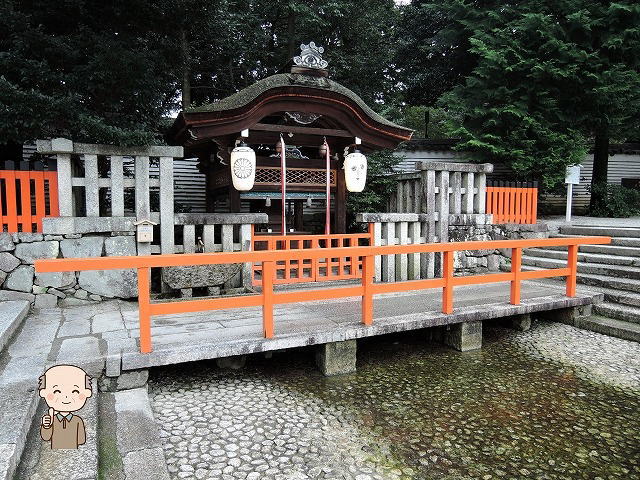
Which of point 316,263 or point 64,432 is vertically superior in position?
point 316,263

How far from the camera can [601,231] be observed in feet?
32.2

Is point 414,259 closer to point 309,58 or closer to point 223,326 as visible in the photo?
point 309,58

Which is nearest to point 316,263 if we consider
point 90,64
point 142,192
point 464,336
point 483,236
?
point 464,336

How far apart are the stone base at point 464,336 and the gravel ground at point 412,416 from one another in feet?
0.54

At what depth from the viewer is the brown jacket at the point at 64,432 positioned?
2.97 meters

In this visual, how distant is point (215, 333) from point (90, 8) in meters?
6.38

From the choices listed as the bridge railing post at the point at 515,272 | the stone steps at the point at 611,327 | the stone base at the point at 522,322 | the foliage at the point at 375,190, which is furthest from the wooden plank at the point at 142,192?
the stone steps at the point at 611,327

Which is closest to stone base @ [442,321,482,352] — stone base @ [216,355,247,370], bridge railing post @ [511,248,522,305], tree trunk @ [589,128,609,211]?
bridge railing post @ [511,248,522,305]

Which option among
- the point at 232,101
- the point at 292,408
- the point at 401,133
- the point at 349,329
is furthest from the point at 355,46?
the point at 292,408

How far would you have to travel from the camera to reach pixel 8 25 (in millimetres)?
6820

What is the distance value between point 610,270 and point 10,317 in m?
9.49

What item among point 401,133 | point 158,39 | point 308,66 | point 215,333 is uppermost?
point 158,39

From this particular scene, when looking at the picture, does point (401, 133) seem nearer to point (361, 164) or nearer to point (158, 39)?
point (361, 164)

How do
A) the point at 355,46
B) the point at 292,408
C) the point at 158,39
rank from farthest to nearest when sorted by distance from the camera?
1. the point at 355,46
2. the point at 158,39
3. the point at 292,408
